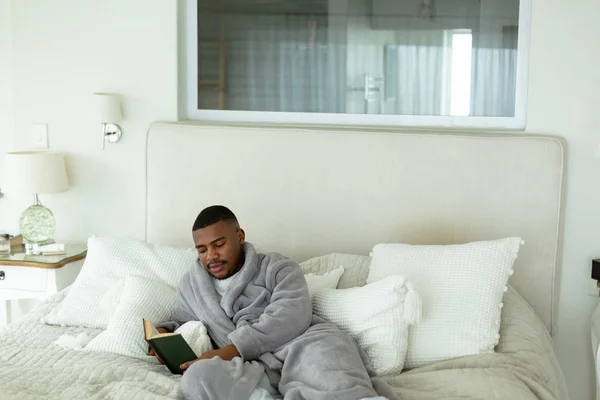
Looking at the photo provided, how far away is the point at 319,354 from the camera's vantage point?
2.26m

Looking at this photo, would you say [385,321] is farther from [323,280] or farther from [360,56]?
[360,56]

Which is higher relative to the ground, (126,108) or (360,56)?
(360,56)

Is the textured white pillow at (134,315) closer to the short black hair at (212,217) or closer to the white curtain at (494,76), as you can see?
the short black hair at (212,217)

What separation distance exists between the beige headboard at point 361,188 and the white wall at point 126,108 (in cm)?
10

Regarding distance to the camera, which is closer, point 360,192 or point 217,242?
point 217,242

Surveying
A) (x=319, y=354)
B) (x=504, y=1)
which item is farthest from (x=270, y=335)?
(x=504, y=1)

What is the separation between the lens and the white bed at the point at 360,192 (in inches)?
121

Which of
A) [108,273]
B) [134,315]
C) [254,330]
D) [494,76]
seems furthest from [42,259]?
[494,76]

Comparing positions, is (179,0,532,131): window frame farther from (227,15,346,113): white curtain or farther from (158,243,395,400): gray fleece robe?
(158,243,395,400): gray fleece robe

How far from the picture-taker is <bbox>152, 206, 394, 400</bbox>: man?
213 cm

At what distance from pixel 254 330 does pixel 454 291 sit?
68 centimetres

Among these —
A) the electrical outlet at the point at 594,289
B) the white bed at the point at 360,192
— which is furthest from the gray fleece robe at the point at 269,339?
the electrical outlet at the point at 594,289

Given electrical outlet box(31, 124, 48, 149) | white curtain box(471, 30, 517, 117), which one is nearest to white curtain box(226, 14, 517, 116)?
white curtain box(471, 30, 517, 117)

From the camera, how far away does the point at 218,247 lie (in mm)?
2557
